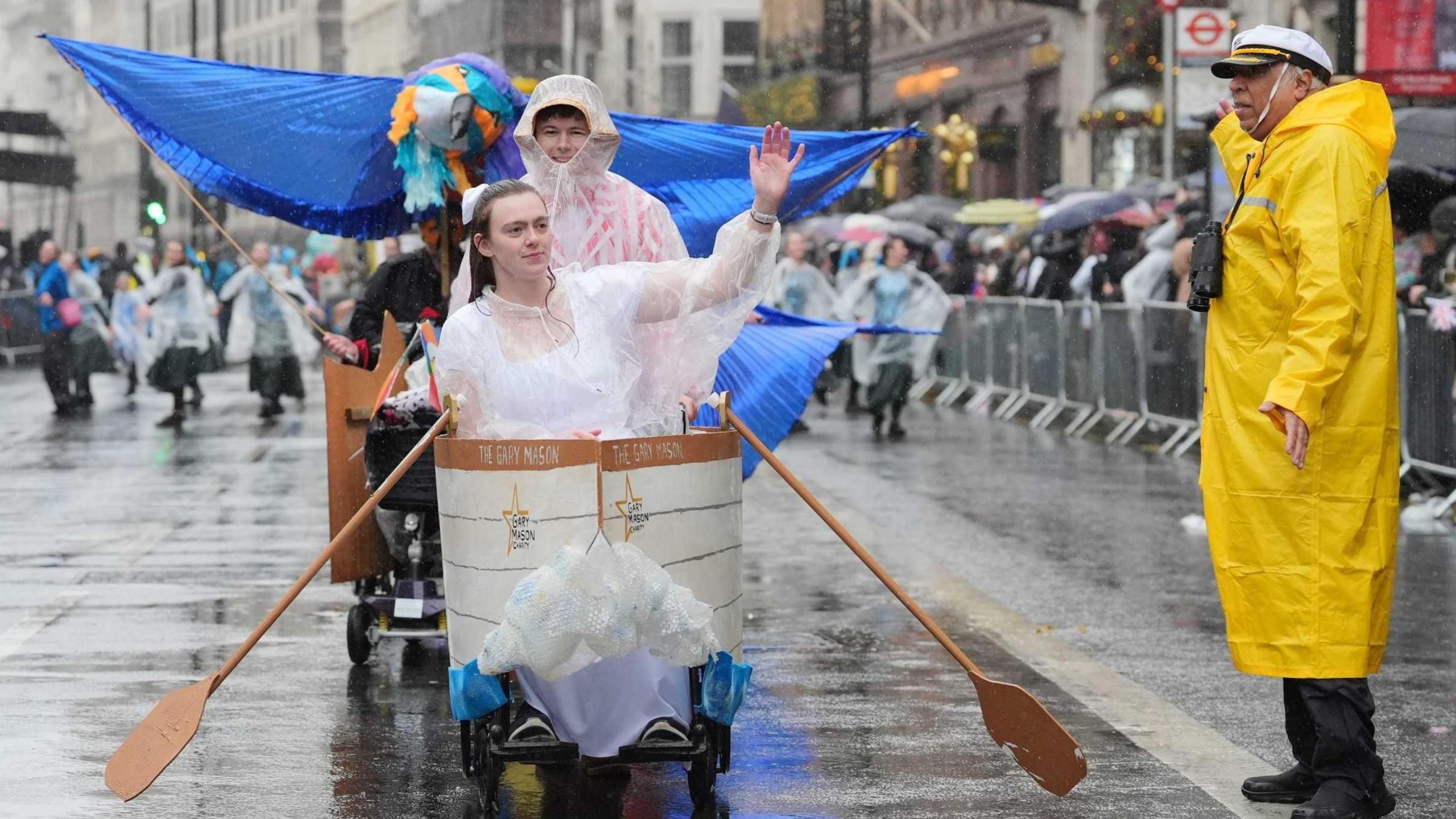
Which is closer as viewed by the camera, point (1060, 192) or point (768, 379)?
point (768, 379)

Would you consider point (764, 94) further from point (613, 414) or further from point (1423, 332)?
point (613, 414)

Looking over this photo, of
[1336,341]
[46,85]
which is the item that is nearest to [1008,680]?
[1336,341]

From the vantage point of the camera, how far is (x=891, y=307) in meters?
20.9

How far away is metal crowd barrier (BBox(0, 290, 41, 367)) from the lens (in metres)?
33.8

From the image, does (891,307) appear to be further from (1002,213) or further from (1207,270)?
(1207,270)

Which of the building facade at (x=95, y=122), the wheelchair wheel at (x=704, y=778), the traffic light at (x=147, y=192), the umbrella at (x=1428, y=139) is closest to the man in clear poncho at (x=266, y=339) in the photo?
the traffic light at (x=147, y=192)

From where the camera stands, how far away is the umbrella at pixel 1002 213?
29562 millimetres

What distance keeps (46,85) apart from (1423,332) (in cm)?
4957

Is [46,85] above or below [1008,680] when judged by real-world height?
above

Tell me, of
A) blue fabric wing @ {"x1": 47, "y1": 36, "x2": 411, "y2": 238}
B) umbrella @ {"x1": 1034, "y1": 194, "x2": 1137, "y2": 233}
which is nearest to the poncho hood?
blue fabric wing @ {"x1": 47, "y1": 36, "x2": 411, "y2": 238}

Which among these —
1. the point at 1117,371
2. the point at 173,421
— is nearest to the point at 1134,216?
the point at 1117,371

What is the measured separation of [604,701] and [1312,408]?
1.86m

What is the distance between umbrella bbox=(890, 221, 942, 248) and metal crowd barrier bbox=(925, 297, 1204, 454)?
4463 millimetres

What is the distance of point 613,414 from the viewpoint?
561cm
